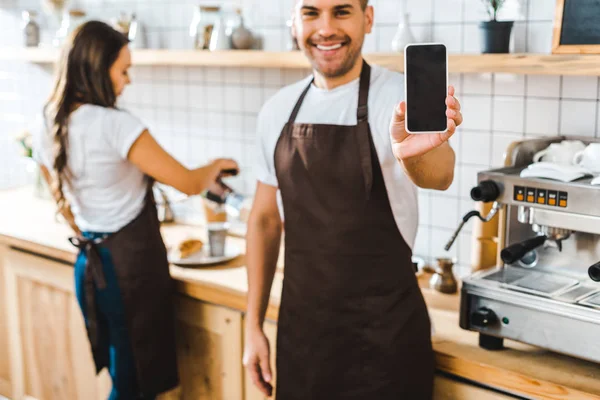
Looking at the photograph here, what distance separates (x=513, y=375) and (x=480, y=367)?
0.09m

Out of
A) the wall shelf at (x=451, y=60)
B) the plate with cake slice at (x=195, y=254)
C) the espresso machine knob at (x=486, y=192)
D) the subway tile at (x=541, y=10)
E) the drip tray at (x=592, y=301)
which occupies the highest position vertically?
the subway tile at (x=541, y=10)

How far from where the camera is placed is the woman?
2297 millimetres

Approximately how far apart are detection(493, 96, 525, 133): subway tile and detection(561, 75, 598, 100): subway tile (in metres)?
0.14

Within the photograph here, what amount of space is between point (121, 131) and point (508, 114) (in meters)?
1.18

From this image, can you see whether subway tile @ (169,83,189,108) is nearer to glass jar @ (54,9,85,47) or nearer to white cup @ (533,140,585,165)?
glass jar @ (54,9,85,47)

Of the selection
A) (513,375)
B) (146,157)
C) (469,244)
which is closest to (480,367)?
(513,375)

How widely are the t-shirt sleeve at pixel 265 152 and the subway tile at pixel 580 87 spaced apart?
862mm

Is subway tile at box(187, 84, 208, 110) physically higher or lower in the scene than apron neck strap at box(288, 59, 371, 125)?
lower

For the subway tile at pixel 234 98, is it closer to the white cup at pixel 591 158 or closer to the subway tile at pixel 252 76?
the subway tile at pixel 252 76

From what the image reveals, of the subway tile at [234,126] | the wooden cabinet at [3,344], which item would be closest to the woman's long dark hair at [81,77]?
the subway tile at [234,126]

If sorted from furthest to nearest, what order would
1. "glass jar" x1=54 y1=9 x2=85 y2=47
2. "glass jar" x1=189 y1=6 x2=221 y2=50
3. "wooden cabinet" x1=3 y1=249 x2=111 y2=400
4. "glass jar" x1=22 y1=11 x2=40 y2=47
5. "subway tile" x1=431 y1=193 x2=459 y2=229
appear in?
1. "glass jar" x1=22 y1=11 x2=40 y2=47
2. "glass jar" x1=54 y1=9 x2=85 y2=47
3. "glass jar" x1=189 y1=6 x2=221 y2=50
4. "wooden cabinet" x1=3 y1=249 x2=111 y2=400
5. "subway tile" x1=431 y1=193 x2=459 y2=229

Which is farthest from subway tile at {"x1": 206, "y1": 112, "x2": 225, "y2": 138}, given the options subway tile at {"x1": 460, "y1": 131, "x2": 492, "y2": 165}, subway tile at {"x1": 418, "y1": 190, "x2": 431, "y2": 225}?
subway tile at {"x1": 460, "y1": 131, "x2": 492, "y2": 165}

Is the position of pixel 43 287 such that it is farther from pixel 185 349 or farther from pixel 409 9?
pixel 409 9

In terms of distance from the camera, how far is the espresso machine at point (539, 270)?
64.7 inches
